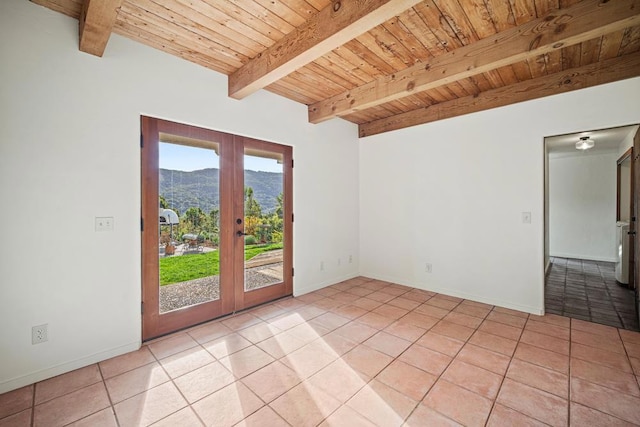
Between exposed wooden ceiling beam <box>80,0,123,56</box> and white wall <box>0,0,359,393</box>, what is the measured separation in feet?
0.51

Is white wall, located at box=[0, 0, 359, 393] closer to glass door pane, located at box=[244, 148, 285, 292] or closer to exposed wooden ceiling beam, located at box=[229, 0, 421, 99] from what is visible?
exposed wooden ceiling beam, located at box=[229, 0, 421, 99]

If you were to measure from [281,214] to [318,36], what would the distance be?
224 cm

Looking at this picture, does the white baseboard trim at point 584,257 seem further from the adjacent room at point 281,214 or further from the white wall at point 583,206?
the adjacent room at point 281,214

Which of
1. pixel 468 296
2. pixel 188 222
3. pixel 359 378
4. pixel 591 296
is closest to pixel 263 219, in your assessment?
pixel 188 222

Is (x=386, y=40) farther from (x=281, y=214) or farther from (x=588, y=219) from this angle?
(x=588, y=219)

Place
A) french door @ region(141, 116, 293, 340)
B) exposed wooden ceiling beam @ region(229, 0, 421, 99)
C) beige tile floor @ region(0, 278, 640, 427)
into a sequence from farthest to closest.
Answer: french door @ region(141, 116, 293, 340) → exposed wooden ceiling beam @ region(229, 0, 421, 99) → beige tile floor @ region(0, 278, 640, 427)

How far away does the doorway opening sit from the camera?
4219mm

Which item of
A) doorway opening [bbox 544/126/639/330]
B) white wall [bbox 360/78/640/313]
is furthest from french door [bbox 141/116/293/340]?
doorway opening [bbox 544/126/639/330]

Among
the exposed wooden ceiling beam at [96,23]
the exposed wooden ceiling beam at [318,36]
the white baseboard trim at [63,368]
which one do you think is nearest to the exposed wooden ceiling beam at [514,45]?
the exposed wooden ceiling beam at [318,36]

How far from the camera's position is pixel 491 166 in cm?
356

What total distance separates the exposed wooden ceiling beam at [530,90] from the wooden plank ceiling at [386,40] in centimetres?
1

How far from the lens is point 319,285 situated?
14.0 ft

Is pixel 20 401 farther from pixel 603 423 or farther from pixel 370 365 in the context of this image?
pixel 603 423

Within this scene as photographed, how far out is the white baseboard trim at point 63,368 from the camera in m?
1.94
